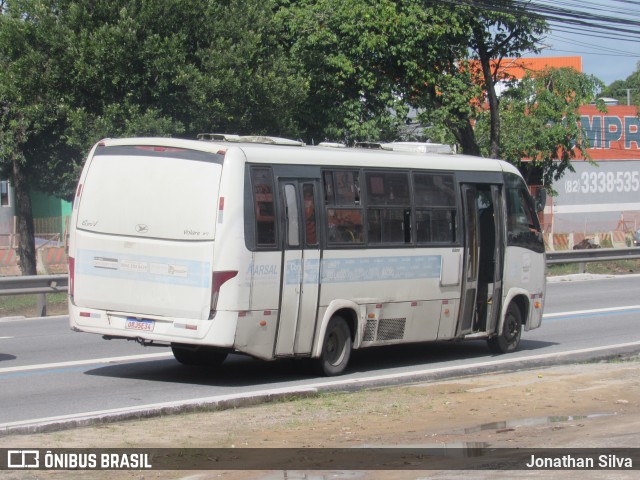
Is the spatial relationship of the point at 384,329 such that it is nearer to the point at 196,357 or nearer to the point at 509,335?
the point at 196,357

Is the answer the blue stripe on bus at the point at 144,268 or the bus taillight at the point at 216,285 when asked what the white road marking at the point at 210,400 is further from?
the blue stripe on bus at the point at 144,268

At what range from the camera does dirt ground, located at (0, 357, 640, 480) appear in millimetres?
7703

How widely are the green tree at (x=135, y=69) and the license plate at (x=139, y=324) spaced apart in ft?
44.1

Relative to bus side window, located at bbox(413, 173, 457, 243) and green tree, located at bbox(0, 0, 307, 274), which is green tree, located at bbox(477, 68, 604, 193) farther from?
bus side window, located at bbox(413, 173, 457, 243)

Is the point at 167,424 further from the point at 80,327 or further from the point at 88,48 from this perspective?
the point at 88,48

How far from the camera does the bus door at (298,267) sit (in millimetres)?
12164

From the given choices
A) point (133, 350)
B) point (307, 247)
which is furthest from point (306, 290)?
point (133, 350)

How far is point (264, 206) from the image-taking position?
1199 centimetres

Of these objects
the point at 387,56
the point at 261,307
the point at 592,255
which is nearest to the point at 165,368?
the point at 261,307

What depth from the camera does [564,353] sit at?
15.3 metres

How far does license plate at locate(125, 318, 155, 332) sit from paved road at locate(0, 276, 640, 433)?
667 millimetres

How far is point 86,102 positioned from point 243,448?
18.6m

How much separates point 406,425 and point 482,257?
5.88 m

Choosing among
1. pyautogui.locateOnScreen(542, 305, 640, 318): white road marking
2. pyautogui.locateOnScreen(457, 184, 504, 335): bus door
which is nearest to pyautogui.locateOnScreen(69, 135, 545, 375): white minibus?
pyautogui.locateOnScreen(457, 184, 504, 335): bus door
